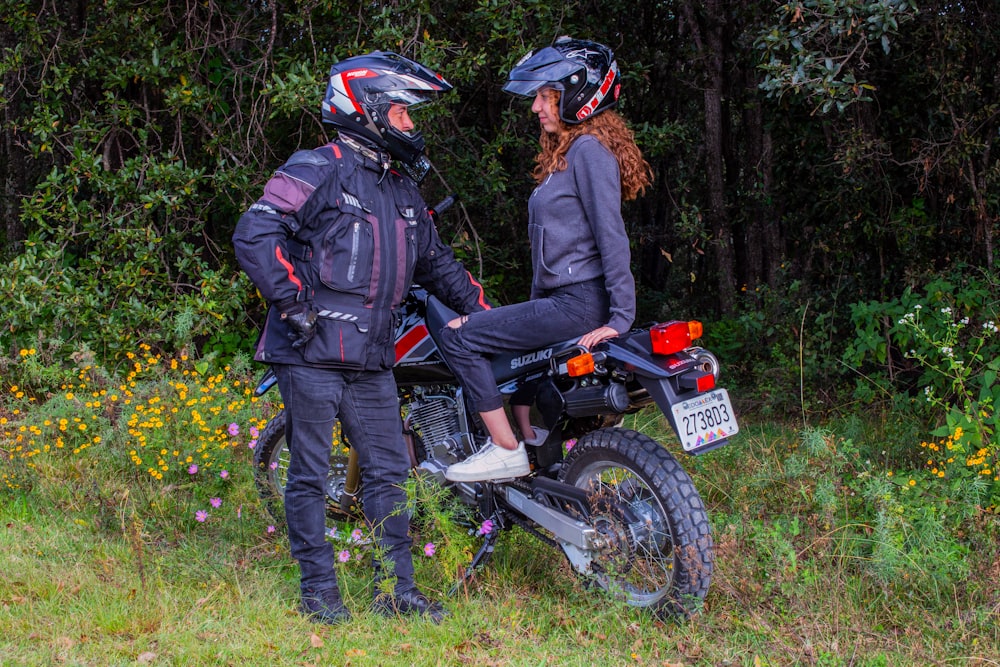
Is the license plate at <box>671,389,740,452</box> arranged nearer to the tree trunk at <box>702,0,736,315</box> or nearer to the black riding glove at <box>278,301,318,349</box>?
the black riding glove at <box>278,301,318,349</box>

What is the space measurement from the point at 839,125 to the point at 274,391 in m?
4.42

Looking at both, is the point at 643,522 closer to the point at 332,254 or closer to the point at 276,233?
the point at 332,254

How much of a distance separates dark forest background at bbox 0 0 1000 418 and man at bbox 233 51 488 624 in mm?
2114

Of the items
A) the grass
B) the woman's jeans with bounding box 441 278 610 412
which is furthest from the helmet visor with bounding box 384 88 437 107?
the grass

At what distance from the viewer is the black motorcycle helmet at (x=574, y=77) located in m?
4.20

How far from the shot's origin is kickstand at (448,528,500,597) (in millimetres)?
4410

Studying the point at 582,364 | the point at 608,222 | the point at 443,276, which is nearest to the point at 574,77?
the point at 608,222

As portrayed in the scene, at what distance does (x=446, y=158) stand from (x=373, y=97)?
3464mm

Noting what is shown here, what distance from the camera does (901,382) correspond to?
709 cm

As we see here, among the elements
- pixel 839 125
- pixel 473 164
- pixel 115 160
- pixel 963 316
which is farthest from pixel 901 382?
pixel 115 160

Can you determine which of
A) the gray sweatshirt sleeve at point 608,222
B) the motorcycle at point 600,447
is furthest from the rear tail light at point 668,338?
the gray sweatshirt sleeve at point 608,222

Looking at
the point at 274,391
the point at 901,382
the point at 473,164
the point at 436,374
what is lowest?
the point at 901,382

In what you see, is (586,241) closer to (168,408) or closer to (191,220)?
(168,408)

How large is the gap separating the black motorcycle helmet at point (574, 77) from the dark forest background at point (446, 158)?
208 centimetres
